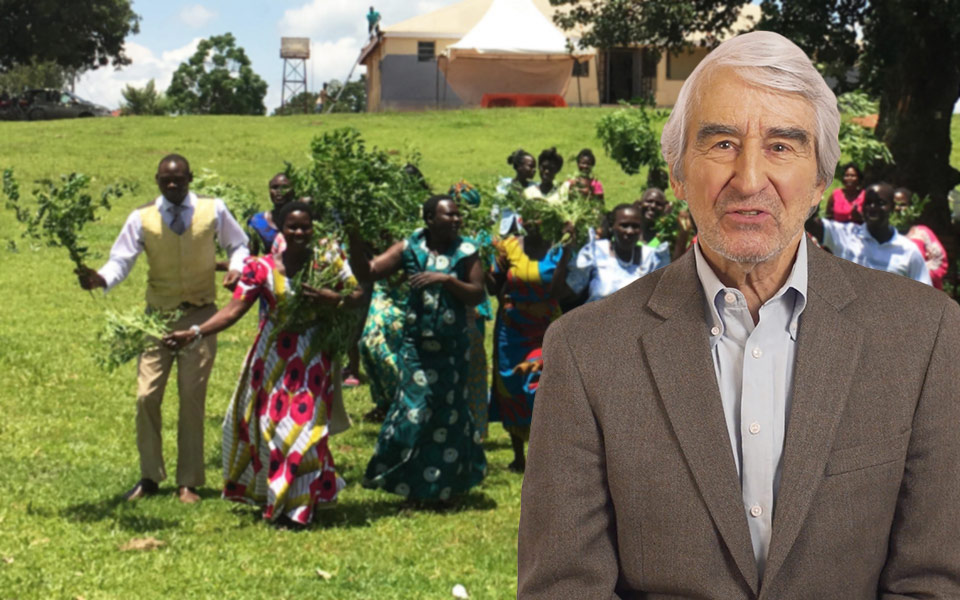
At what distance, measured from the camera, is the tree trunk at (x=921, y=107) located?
17.0 metres

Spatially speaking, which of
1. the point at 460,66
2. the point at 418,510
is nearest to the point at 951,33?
the point at 418,510

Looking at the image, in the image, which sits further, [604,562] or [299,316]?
[299,316]

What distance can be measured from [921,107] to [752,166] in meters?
16.0

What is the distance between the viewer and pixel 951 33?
16172 mm

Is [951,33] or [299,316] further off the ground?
[951,33]

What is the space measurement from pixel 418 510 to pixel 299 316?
170 cm

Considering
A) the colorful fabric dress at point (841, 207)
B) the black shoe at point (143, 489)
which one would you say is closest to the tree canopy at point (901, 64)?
the colorful fabric dress at point (841, 207)

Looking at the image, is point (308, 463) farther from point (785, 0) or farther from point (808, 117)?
point (785, 0)

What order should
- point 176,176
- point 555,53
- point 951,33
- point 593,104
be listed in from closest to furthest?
point 176,176
point 951,33
point 555,53
point 593,104

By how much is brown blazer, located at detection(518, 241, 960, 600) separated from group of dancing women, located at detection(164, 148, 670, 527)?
602cm

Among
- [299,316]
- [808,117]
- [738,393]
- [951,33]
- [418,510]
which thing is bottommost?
[418,510]

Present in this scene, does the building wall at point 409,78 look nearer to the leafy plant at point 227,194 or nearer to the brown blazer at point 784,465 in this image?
the leafy plant at point 227,194

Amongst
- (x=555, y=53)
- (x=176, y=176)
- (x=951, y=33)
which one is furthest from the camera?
(x=555, y=53)

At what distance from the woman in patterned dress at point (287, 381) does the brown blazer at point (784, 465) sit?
604cm
